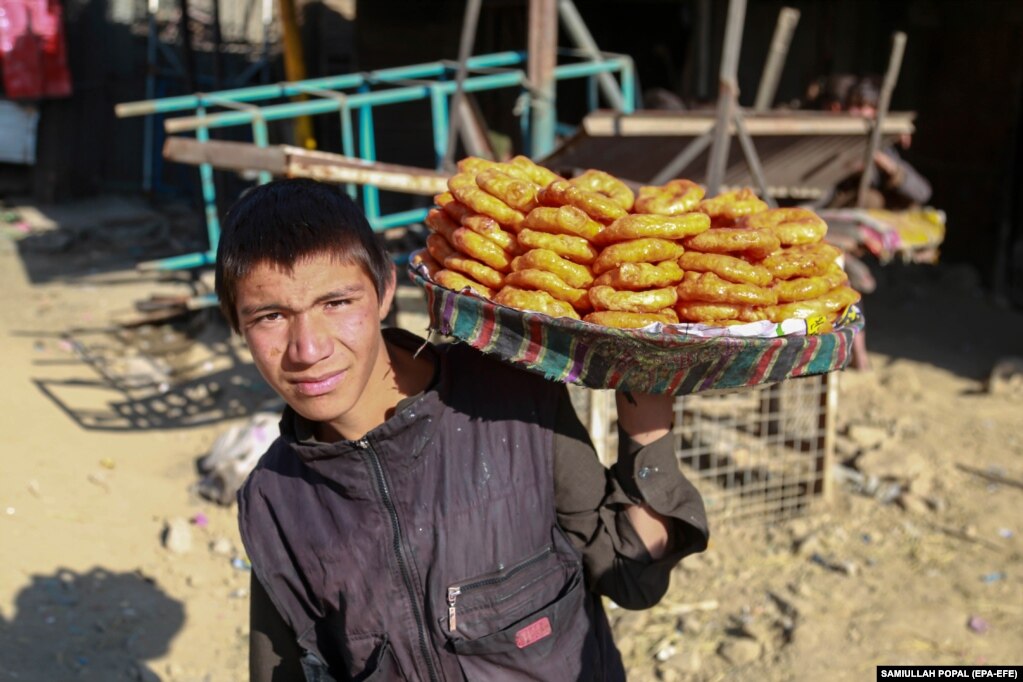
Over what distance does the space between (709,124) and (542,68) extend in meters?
1.25

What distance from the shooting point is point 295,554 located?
1.55m

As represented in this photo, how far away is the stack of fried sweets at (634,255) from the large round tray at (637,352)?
1.8 inches

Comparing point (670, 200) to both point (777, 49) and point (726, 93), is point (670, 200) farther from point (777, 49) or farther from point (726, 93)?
point (777, 49)

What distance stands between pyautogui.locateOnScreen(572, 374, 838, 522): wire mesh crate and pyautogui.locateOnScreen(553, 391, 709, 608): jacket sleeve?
280cm

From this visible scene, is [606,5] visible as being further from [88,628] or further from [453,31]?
[88,628]

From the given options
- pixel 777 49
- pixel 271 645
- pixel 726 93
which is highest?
pixel 777 49

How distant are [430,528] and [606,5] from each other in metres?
9.57

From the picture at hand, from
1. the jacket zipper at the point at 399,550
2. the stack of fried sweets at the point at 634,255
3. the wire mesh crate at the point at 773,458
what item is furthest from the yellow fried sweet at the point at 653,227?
the wire mesh crate at the point at 773,458

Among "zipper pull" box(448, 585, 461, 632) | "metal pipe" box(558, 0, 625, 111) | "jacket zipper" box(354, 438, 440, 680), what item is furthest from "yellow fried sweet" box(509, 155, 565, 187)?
"metal pipe" box(558, 0, 625, 111)

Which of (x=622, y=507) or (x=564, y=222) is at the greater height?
(x=564, y=222)

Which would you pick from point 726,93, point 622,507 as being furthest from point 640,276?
point 726,93

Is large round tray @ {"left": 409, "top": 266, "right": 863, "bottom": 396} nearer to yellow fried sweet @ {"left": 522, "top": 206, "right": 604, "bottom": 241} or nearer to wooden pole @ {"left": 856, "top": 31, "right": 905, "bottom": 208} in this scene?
yellow fried sweet @ {"left": 522, "top": 206, "right": 604, "bottom": 241}

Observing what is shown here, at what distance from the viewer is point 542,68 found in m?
5.42

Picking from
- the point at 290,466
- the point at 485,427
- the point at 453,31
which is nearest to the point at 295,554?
the point at 290,466
